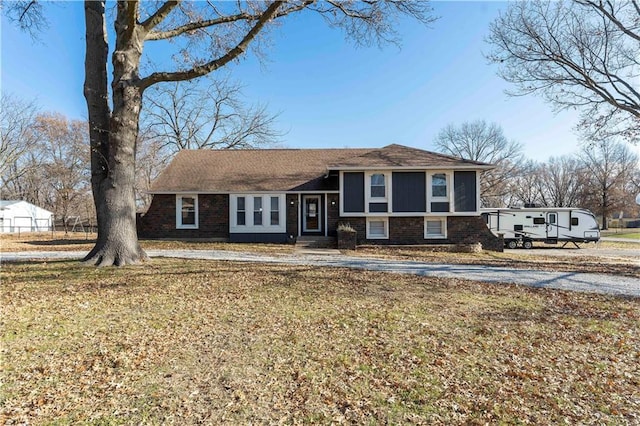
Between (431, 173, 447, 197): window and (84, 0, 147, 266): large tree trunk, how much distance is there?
1369cm

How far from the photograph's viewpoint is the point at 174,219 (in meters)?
18.1

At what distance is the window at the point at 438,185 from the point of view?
1717 cm

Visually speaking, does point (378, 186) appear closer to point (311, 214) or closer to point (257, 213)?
point (311, 214)

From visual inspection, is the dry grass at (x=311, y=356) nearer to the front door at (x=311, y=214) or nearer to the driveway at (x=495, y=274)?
the driveway at (x=495, y=274)

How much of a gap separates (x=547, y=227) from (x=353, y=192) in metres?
13.3

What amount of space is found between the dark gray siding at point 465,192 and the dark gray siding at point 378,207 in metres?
3.71

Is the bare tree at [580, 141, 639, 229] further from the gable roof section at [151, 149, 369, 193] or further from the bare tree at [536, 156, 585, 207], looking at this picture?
the gable roof section at [151, 149, 369, 193]

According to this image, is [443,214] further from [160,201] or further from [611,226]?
[611,226]

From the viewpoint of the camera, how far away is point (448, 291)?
7.11 meters

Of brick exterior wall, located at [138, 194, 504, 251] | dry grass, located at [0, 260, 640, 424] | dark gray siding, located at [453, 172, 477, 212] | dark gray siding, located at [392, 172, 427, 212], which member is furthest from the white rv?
dry grass, located at [0, 260, 640, 424]

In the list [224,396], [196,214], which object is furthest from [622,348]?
[196,214]

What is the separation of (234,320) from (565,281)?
8657 millimetres

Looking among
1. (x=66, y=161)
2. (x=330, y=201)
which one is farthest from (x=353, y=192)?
(x=66, y=161)

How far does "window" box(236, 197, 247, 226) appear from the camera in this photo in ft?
59.5
